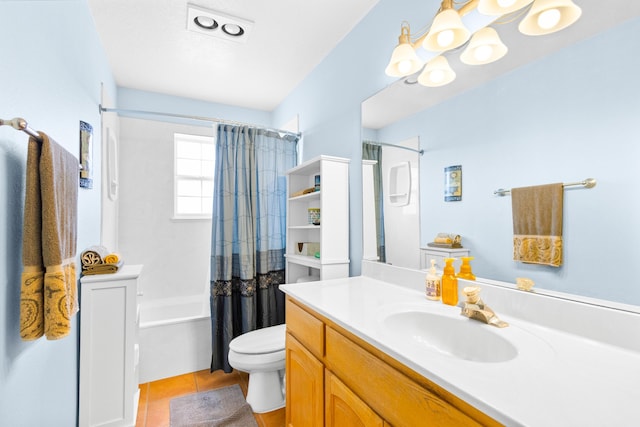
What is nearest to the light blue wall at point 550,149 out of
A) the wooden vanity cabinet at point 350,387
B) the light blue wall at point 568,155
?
the light blue wall at point 568,155

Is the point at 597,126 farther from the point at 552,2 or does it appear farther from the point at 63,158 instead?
the point at 63,158

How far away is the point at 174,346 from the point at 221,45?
2.40 metres

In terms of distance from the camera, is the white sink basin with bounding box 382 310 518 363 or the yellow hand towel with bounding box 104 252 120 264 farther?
the yellow hand towel with bounding box 104 252 120 264

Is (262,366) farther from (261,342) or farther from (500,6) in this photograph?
(500,6)

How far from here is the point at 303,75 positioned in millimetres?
2650

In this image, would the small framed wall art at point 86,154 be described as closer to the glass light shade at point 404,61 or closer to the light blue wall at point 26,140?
the light blue wall at point 26,140

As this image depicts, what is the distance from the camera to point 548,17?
966 mm

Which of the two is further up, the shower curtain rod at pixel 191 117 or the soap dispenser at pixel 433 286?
the shower curtain rod at pixel 191 117

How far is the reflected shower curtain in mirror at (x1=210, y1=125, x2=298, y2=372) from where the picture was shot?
8.06 ft

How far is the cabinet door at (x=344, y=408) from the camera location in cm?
91

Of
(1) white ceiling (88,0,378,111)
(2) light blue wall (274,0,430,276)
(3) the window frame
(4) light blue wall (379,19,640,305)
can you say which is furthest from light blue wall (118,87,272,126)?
(4) light blue wall (379,19,640,305)

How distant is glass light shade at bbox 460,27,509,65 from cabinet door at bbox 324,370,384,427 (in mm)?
1349

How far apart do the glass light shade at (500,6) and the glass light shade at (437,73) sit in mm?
281

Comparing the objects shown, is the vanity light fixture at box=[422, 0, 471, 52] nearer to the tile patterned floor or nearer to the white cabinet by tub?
the white cabinet by tub
